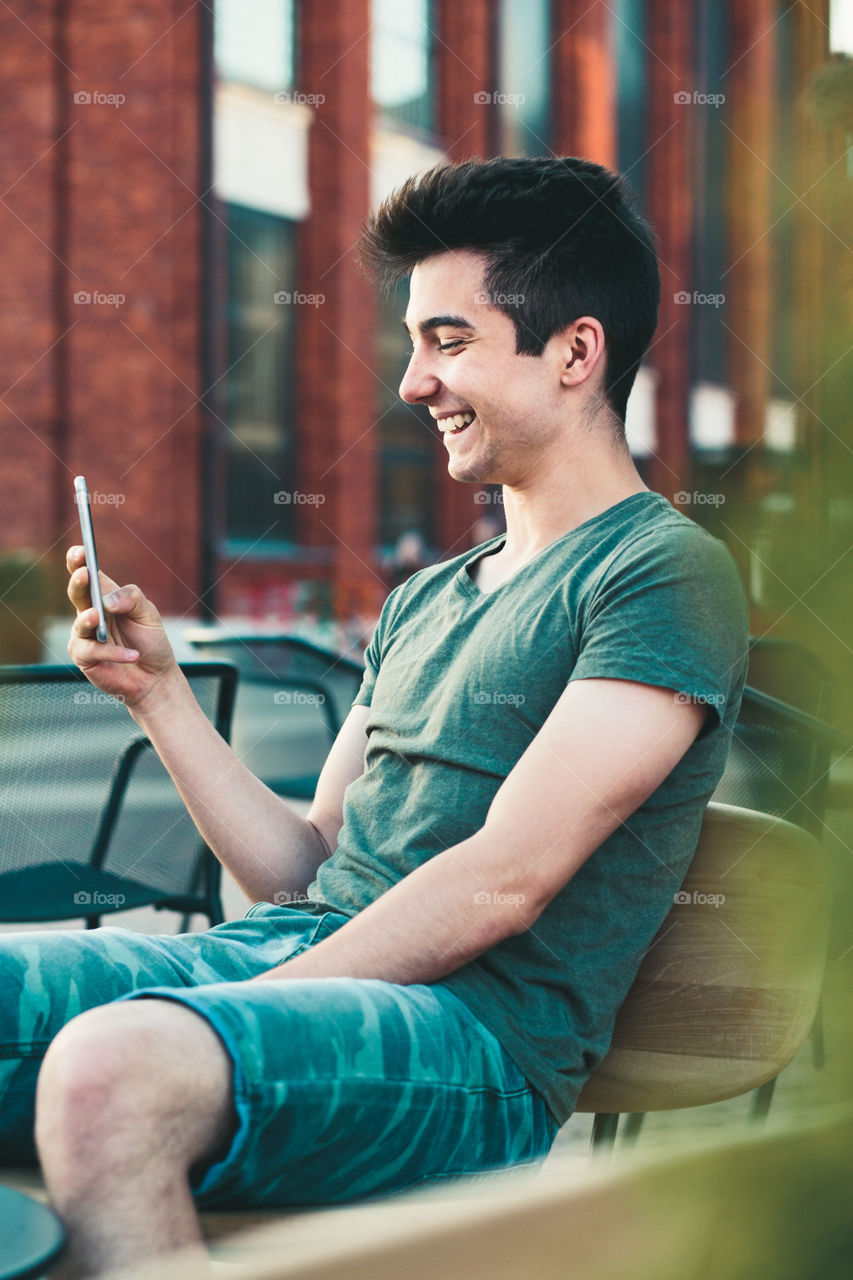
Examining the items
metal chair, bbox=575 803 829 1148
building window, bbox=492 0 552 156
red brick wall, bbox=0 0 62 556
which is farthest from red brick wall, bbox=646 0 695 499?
metal chair, bbox=575 803 829 1148

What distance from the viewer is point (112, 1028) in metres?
1.19

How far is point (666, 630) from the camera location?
149 centimetres

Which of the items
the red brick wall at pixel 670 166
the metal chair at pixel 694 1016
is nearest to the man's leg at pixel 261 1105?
the metal chair at pixel 694 1016

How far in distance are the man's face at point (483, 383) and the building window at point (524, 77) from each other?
16503mm

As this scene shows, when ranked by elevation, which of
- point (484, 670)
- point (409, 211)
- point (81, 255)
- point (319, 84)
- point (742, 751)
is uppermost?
point (319, 84)

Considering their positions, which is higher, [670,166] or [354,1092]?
[670,166]

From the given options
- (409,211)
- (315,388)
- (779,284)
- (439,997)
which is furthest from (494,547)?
(315,388)

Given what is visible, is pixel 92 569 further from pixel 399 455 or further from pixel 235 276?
pixel 399 455

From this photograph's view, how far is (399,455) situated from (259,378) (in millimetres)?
2414

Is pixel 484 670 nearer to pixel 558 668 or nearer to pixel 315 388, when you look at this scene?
pixel 558 668

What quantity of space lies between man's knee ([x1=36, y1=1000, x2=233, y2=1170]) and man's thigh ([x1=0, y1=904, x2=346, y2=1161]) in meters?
0.31

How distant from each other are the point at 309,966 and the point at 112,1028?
11.6 inches

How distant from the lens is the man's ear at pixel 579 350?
69.6 inches

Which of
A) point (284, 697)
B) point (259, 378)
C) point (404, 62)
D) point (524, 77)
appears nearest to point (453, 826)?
point (284, 697)
